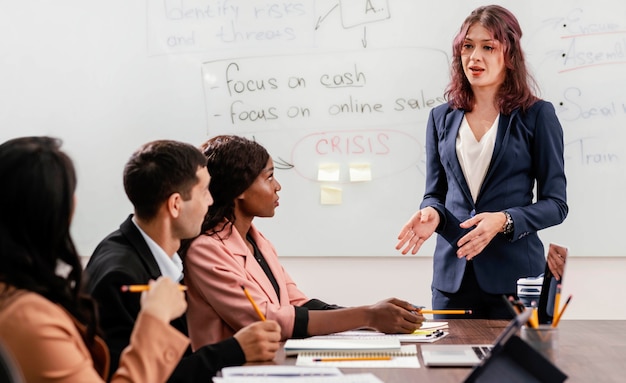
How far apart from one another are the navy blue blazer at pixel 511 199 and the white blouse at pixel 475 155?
0.02 meters

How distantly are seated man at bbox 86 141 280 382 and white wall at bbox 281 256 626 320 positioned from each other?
1715 millimetres

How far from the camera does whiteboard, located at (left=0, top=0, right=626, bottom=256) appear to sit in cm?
350

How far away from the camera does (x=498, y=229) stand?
229cm

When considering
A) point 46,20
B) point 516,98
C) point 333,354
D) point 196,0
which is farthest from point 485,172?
point 46,20

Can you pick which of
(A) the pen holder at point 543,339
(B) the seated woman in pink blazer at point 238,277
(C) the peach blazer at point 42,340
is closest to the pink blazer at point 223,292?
(B) the seated woman in pink blazer at point 238,277

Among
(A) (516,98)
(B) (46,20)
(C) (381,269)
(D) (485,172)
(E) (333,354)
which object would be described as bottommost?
(C) (381,269)

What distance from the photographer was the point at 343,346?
1831 mm

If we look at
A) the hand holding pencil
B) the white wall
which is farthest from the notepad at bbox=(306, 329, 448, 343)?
the white wall

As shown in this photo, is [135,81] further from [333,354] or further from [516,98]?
[333,354]

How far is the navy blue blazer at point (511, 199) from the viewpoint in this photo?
240cm

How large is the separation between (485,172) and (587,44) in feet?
4.28

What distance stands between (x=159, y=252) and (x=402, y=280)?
195cm

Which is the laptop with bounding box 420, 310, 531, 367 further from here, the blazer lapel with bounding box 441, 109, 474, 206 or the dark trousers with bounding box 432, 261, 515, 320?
the blazer lapel with bounding box 441, 109, 474, 206

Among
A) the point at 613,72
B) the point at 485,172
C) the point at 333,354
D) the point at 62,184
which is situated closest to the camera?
the point at 62,184
